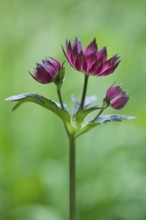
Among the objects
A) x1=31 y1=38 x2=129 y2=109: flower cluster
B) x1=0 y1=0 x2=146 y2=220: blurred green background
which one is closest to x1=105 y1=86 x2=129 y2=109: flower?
x1=31 y1=38 x2=129 y2=109: flower cluster

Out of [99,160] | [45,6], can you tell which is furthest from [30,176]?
[45,6]

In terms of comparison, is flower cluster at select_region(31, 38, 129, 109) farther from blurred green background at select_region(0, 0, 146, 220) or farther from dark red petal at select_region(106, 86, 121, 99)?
blurred green background at select_region(0, 0, 146, 220)

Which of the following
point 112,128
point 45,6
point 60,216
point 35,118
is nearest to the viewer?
point 60,216

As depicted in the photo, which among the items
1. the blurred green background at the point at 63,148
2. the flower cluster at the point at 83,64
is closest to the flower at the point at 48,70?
the flower cluster at the point at 83,64

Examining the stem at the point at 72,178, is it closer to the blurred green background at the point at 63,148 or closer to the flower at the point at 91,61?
the flower at the point at 91,61

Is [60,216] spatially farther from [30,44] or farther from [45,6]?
[45,6]

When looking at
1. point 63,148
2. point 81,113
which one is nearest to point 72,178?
point 81,113
